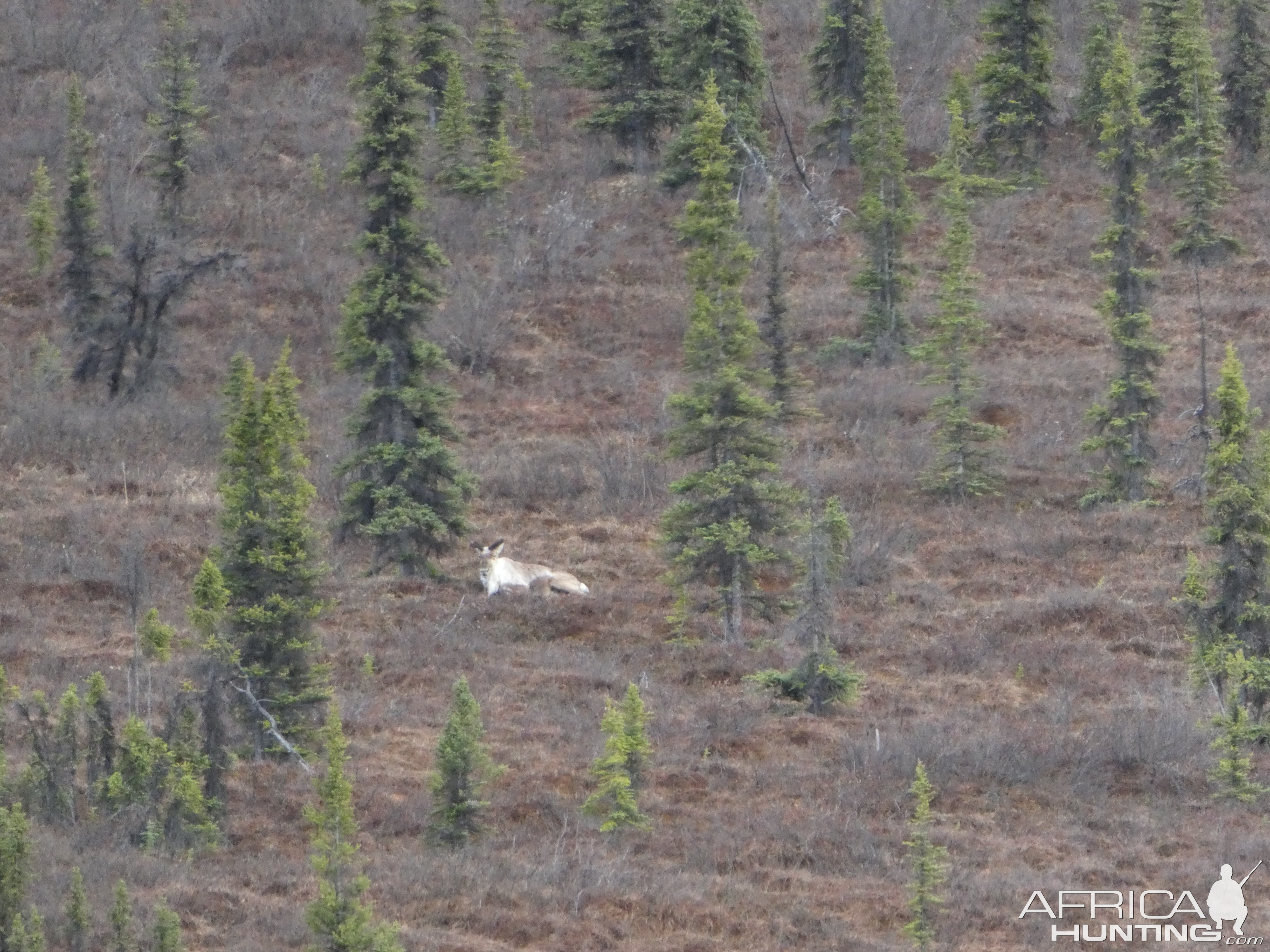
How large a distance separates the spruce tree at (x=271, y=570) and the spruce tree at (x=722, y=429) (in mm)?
6627

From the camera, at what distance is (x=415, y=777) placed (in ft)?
53.7

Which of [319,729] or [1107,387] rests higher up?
[1107,387]

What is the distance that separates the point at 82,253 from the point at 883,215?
17.6 meters

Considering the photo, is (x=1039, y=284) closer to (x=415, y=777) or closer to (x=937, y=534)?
(x=937, y=534)

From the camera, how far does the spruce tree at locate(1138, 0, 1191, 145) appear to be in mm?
44375

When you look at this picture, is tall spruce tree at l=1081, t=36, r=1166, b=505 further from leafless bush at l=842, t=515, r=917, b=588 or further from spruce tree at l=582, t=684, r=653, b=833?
spruce tree at l=582, t=684, r=653, b=833

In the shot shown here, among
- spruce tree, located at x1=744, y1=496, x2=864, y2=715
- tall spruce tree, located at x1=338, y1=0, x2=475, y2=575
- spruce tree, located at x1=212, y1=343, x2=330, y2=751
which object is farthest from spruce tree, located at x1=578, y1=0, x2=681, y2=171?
spruce tree, located at x1=212, y1=343, x2=330, y2=751

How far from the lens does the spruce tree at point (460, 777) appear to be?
1384 cm

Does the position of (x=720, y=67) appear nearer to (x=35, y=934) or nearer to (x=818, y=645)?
(x=818, y=645)

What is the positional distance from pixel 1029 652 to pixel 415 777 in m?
8.85

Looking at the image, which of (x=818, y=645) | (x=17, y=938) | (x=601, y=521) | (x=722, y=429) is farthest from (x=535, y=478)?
(x=17, y=938)

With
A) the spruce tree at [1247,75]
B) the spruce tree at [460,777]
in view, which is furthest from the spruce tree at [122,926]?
the spruce tree at [1247,75]

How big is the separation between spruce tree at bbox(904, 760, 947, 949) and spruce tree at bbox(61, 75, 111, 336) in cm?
2801

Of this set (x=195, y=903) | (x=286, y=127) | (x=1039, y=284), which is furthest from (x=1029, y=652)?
(x=286, y=127)
